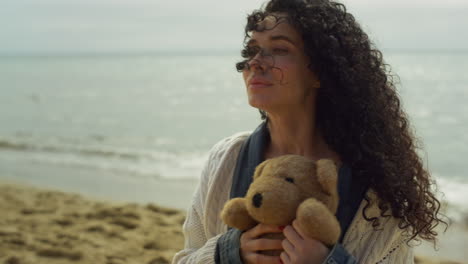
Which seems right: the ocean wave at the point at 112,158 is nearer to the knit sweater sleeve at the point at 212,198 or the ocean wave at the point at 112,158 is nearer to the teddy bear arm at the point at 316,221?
the knit sweater sleeve at the point at 212,198

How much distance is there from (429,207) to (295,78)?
0.74 m

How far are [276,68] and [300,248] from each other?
0.65m

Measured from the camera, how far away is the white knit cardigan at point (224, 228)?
1.91 meters

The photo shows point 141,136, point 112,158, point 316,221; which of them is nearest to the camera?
point 316,221

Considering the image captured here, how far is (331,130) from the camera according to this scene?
6.72ft

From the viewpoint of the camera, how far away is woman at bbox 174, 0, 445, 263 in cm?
190

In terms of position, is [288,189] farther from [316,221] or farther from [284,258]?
[284,258]

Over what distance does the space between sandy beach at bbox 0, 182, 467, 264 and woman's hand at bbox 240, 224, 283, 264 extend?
300cm

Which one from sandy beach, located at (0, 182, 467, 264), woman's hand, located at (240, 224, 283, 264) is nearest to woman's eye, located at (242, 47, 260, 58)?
woman's hand, located at (240, 224, 283, 264)

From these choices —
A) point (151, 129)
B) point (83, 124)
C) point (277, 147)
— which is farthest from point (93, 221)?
point (83, 124)

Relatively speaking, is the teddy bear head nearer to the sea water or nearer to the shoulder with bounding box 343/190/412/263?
the shoulder with bounding box 343/190/412/263

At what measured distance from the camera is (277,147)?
2.13m

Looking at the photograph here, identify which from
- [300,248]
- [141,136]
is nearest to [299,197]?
[300,248]

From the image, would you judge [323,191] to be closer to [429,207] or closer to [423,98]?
[429,207]
